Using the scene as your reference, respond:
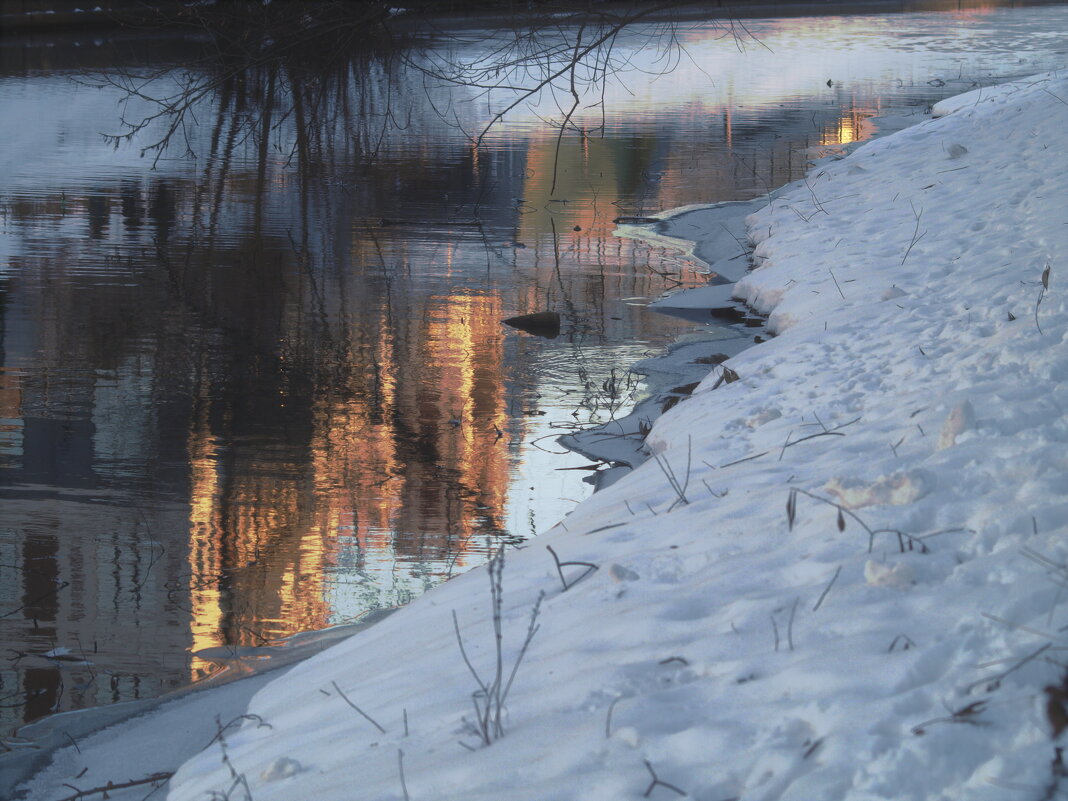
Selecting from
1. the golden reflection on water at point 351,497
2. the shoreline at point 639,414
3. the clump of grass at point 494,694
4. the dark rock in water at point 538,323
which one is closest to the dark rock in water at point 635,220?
the shoreline at point 639,414

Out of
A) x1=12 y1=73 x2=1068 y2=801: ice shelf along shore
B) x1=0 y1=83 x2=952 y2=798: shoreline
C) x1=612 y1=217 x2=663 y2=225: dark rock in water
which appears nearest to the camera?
x1=12 y1=73 x2=1068 y2=801: ice shelf along shore

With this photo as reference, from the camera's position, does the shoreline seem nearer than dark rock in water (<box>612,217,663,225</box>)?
Yes

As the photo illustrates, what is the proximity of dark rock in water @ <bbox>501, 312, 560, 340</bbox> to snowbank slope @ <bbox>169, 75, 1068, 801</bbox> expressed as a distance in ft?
10.0

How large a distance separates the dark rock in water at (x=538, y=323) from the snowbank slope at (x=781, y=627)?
10.0 feet

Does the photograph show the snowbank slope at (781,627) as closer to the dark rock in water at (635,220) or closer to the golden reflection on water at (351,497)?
the golden reflection on water at (351,497)

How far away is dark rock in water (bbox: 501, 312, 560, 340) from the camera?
8258 millimetres

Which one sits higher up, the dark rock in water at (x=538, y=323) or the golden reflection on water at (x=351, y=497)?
the dark rock in water at (x=538, y=323)

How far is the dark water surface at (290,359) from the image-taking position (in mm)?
4750

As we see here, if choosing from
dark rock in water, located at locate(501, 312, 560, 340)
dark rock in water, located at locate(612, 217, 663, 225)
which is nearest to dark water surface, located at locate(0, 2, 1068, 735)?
dark rock in water, located at locate(501, 312, 560, 340)

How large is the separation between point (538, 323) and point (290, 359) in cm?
187

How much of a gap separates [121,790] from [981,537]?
2652 millimetres

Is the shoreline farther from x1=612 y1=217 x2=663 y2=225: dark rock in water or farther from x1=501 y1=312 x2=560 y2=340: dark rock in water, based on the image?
x1=501 y1=312 x2=560 y2=340: dark rock in water

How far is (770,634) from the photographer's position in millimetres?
2820

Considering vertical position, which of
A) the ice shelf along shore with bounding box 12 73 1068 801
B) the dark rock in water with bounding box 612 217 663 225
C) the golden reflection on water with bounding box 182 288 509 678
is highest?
the dark rock in water with bounding box 612 217 663 225
